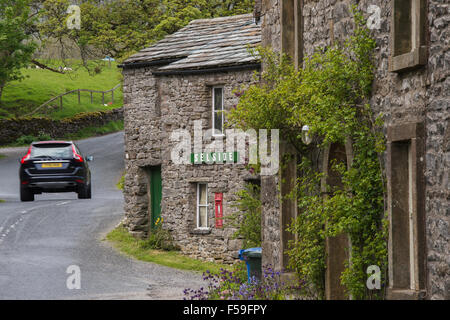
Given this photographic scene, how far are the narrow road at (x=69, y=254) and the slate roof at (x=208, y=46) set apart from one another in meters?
5.65

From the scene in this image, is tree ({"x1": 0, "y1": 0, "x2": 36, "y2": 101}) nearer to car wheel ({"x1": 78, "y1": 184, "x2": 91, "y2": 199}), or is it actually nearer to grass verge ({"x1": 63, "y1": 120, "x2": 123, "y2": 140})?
grass verge ({"x1": 63, "y1": 120, "x2": 123, "y2": 140})

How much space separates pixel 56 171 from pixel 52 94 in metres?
40.3

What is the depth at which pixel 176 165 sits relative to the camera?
25.3 m

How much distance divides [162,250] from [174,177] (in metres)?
2.16

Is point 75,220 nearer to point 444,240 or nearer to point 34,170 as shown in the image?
point 34,170

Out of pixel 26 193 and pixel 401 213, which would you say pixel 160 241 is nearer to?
pixel 26 193

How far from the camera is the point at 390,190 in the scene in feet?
32.3

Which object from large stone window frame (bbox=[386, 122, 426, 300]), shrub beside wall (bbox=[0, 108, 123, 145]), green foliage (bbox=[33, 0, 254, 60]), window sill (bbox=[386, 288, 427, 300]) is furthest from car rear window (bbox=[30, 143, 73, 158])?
shrub beside wall (bbox=[0, 108, 123, 145])

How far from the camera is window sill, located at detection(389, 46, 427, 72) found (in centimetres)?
917

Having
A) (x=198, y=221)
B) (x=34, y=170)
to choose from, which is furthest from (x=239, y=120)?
(x=198, y=221)

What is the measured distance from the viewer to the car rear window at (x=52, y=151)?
711 inches

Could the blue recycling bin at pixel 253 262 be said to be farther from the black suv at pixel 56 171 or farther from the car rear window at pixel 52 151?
the car rear window at pixel 52 151

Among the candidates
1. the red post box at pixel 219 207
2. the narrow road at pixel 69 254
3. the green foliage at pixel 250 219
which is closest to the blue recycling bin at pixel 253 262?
the narrow road at pixel 69 254

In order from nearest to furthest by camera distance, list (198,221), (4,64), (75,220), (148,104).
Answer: (198,221), (148,104), (75,220), (4,64)
